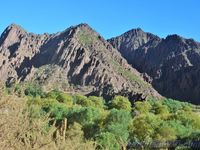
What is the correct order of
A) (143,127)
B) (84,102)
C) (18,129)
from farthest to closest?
(84,102), (143,127), (18,129)

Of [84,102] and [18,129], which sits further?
[84,102]

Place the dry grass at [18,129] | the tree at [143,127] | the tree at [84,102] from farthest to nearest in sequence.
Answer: the tree at [84,102] < the tree at [143,127] < the dry grass at [18,129]

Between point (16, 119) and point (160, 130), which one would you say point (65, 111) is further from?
point (16, 119)

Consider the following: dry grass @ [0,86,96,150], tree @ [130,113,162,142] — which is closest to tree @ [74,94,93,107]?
tree @ [130,113,162,142]

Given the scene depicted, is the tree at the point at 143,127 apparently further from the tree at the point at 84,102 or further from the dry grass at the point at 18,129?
the dry grass at the point at 18,129

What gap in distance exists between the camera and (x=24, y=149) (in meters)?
8.22

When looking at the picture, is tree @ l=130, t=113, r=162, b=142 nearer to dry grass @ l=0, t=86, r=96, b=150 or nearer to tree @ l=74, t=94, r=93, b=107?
tree @ l=74, t=94, r=93, b=107

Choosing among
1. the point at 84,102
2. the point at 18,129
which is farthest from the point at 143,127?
the point at 84,102

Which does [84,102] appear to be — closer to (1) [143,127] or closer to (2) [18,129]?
(1) [143,127]

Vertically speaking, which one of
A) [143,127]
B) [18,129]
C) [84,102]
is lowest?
[18,129]

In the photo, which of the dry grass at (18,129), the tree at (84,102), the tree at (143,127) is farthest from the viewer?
the tree at (84,102)

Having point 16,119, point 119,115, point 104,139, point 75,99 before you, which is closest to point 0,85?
point 16,119

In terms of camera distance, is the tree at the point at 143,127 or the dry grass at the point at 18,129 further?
the tree at the point at 143,127

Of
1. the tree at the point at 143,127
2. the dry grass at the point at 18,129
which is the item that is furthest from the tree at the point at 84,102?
the dry grass at the point at 18,129
